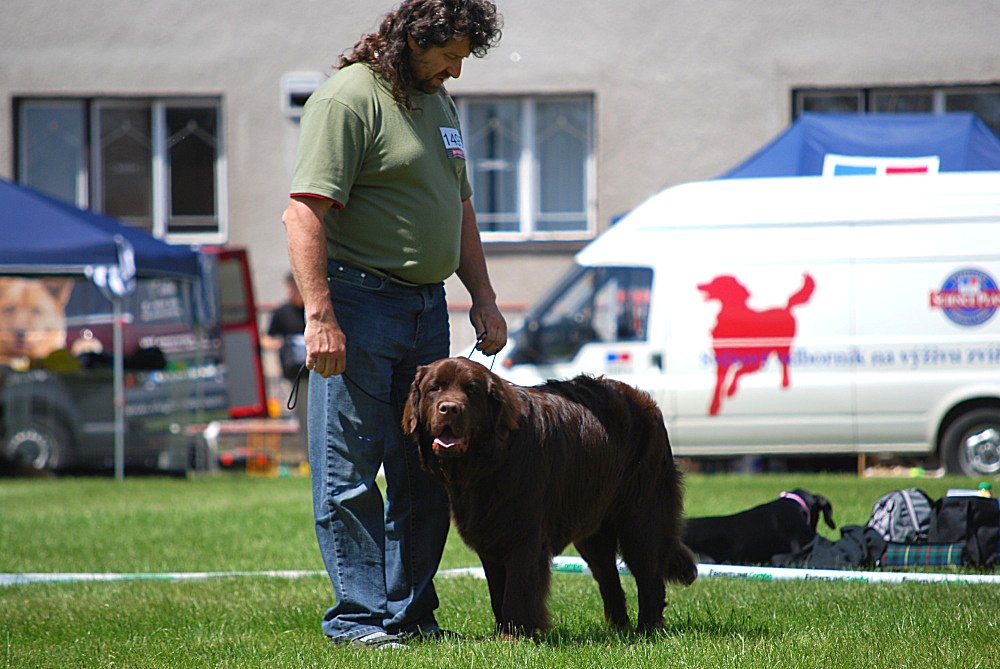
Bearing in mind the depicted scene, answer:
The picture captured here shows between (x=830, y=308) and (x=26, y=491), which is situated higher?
(x=830, y=308)

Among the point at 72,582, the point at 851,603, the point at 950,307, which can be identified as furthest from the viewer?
the point at 950,307

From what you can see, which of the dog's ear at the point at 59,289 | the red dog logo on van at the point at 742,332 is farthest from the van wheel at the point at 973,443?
the dog's ear at the point at 59,289

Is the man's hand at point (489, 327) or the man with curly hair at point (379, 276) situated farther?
the man's hand at point (489, 327)

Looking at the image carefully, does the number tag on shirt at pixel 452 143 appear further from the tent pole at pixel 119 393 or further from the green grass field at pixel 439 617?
the tent pole at pixel 119 393

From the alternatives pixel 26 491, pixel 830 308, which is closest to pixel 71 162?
pixel 26 491

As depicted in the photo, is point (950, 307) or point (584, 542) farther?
point (950, 307)

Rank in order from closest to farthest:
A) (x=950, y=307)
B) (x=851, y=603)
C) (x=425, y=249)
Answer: (x=425, y=249) → (x=851, y=603) → (x=950, y=307)

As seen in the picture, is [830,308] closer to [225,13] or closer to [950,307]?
[950,307]

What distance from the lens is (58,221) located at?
13180 millimetres

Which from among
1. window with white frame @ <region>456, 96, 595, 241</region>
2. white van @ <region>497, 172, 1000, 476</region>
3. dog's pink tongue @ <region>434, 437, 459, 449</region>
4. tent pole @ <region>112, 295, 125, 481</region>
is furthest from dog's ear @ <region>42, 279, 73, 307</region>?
dog's pink tongue @ <region>434, 437, 459, 449</region>

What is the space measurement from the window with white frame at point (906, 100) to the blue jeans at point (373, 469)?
13.3 m

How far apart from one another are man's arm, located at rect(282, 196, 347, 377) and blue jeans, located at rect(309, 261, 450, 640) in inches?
7.2

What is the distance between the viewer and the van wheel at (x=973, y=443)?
12.1 metres

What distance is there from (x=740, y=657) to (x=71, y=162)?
15454 millimetres
